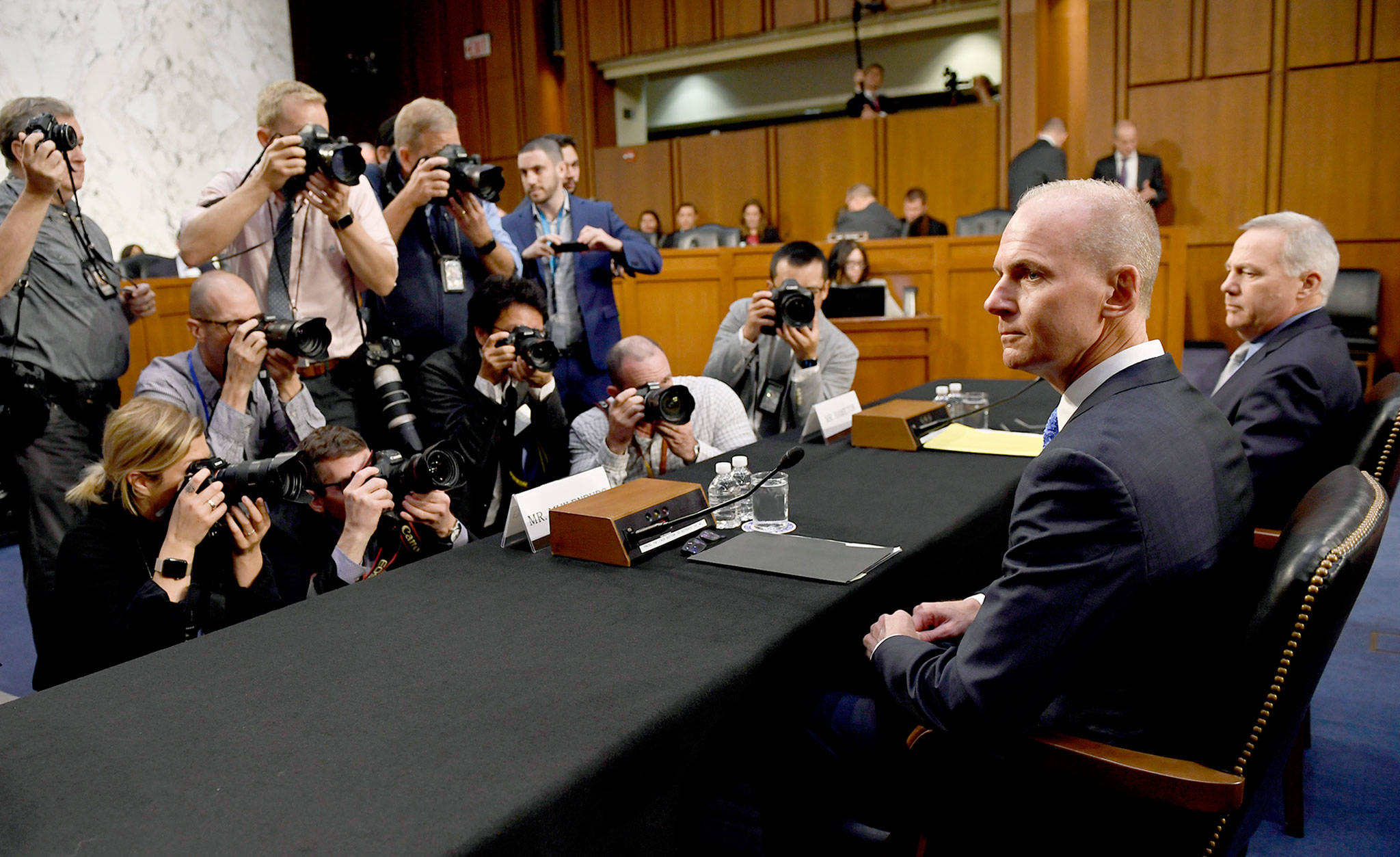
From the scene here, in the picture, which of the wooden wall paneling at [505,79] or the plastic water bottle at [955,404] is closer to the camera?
the plastic water bottle at [955,404]

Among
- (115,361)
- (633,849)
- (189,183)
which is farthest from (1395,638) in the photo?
(189,183)

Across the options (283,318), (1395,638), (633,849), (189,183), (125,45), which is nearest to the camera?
(633,849)

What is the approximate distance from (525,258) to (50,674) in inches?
66.9

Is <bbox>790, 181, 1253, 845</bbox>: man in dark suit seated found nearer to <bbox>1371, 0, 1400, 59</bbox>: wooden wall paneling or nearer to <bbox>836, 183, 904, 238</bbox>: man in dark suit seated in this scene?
<bbox>836, 183, 904, 238</bbox>: man in dark suit seated

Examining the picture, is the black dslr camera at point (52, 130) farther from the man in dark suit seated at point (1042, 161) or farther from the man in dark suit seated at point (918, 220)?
the man in dark suit seated at point (918, 220)

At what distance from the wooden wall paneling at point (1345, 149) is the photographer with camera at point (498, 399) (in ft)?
20.3

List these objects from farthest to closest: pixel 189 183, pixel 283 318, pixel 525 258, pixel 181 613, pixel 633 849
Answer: pixel 189 183 → pixel 525 258 → pixel 283 318 → pixel 181 613 → pixel 633 849

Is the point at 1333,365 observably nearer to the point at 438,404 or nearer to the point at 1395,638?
the point at 1395,638

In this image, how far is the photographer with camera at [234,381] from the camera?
2.02 meters

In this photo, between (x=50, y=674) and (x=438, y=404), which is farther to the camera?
(x=438, y=404)

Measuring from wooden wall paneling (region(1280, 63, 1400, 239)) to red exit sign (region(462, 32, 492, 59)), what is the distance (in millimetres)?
6886

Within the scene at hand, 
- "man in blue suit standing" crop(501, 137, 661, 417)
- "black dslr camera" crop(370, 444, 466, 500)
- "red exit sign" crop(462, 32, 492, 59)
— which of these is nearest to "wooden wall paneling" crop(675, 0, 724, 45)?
"red exit sign" crop(462, 32, 492, 59)

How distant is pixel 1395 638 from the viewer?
8.36ft

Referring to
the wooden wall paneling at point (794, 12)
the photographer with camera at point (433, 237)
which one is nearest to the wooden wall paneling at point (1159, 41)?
the wooden wall paneling at point (794, 12)
